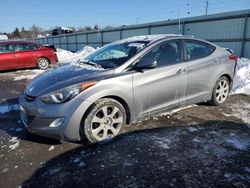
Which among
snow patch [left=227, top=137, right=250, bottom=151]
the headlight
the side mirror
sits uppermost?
the side mirror

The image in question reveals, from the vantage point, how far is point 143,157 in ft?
11.6

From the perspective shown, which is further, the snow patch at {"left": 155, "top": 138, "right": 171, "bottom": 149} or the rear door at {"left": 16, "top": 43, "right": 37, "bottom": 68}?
the rear door at {"left": 16, "top": 43, "right": 37, "bottom": 68}

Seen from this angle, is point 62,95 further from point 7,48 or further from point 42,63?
point 42,63

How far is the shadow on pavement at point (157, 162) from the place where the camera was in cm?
301

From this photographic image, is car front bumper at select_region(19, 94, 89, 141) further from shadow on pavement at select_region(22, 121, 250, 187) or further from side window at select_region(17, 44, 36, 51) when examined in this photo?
side window at select_region(17, 44, 36, 51)


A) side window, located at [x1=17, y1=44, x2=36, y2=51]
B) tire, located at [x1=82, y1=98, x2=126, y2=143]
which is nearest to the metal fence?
side window, located at [x1=17, y1=44, x2=36, y2=51]

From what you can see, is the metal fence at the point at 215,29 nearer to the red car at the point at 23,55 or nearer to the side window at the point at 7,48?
the red car at the point at 23,55

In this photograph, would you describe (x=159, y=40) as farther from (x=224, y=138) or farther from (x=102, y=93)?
(x=224, y=138)

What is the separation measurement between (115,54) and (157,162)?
7.44 ft

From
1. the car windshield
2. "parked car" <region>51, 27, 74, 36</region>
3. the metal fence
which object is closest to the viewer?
the car windshield

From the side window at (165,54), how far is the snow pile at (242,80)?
2.33 m

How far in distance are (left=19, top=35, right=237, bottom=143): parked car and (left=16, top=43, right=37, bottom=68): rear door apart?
8.57m

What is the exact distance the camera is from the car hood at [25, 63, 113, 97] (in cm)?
378

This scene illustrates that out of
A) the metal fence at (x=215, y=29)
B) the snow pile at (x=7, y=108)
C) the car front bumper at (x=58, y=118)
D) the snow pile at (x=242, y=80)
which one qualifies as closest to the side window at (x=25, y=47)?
the snow pile at (x=7, y=108)
